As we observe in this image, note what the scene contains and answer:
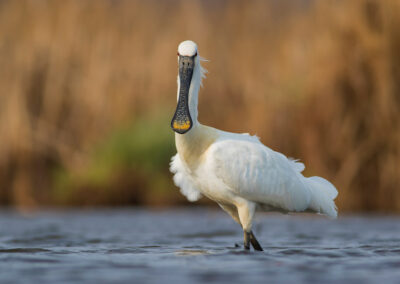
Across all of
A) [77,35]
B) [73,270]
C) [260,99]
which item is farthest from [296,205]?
[77,35]

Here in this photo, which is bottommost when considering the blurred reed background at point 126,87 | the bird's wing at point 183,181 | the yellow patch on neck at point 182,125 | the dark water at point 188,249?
the dark water at point 188,249

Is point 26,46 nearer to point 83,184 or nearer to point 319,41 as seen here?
point 83,184

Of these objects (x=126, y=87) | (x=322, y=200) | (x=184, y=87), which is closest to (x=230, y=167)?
(x=184, y=87)

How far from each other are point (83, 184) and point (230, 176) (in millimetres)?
8214

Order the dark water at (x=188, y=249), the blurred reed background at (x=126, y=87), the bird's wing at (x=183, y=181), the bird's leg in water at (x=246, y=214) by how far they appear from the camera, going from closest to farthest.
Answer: the dark water at (x=188, y=249) → the bird's leg in water at (x=246, y=214) → the bird's wing at (x=183, y=181) → the blurred reed background at (x=126, y=87)

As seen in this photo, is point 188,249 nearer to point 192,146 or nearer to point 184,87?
point 192,146

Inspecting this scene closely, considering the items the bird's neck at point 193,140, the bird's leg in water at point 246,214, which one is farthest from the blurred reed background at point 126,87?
the bird's neck at point 193,140

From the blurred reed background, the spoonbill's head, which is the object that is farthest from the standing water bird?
the blurred reed background

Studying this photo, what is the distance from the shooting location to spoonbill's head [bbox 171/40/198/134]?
8945mm

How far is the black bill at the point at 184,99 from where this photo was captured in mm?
8938

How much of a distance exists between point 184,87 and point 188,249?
6.55ft

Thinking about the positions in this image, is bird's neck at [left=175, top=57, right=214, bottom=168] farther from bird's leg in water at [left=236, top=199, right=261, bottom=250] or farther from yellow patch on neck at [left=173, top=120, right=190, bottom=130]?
bird's leg in water at [left=236, top=199, right=261, bottom=250]

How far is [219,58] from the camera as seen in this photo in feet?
55.4

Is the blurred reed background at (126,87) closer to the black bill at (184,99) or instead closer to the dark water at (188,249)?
the dark water at (188,249)
